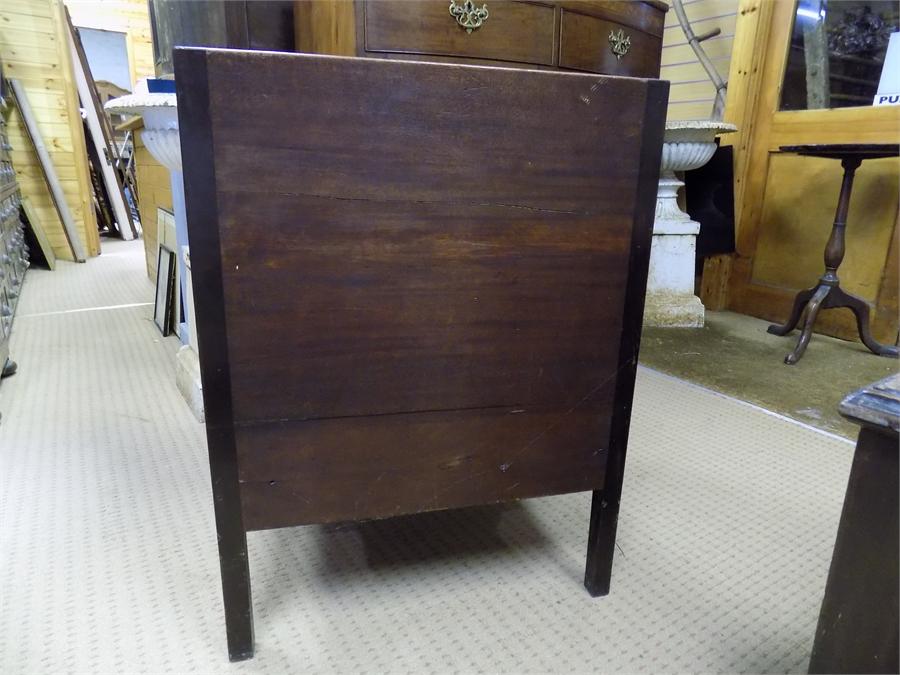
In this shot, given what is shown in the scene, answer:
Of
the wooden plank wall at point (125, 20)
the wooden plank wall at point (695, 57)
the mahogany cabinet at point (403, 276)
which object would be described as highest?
the wooden plank wall at point (125, 20)

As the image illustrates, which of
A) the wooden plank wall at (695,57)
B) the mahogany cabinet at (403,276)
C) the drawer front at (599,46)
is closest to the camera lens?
the mahogany cabinet at (403,276)

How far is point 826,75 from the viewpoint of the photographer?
2285 millimetres

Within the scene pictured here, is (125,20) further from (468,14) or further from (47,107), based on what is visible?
(468,14)

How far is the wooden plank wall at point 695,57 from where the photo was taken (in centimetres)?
263

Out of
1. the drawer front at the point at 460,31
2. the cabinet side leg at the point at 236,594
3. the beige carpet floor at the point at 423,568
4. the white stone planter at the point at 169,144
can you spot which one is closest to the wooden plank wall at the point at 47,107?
the white stone planter at the point at 169,144

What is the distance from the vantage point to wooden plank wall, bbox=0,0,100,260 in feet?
10.9

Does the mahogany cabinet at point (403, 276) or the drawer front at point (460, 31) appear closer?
the mahogany cabinet at point (403, 276)

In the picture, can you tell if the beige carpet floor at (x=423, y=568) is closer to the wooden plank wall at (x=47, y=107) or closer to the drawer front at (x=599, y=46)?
the drawer front at (x=599, y=46)

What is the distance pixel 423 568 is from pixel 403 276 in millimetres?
519

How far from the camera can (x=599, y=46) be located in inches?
53.2

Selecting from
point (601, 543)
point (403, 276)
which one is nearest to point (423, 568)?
point (601, 543)

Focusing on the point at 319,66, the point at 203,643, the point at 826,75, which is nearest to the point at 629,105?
the point at 319,66

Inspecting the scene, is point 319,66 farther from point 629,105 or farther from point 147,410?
point 147,410

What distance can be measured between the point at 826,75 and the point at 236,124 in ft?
8.06
